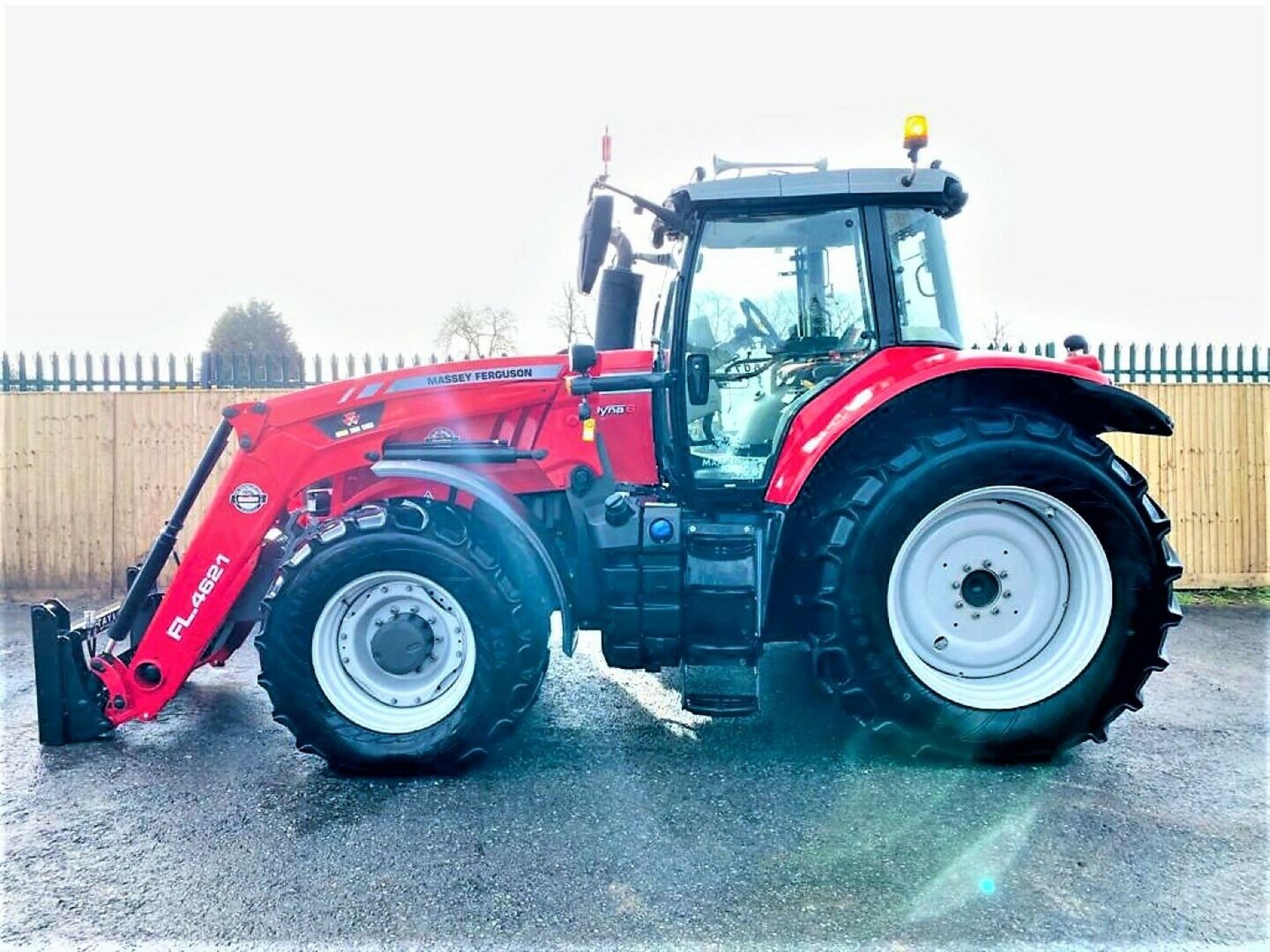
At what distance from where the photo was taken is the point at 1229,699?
4.10 m

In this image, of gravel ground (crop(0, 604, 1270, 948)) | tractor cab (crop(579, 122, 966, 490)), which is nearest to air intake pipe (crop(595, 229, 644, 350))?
tractor cab (crop(579, 122, 966, 490))

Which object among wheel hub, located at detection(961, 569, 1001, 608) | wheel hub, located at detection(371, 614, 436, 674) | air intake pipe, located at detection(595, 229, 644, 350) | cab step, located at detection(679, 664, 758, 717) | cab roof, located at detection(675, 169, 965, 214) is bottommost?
cab step, located at detection(679, 664, 758, 717)

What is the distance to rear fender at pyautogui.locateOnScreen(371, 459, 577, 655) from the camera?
3.20 m

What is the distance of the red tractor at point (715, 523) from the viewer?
3.11 meters

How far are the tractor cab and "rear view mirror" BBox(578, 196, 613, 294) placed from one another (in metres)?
0.06

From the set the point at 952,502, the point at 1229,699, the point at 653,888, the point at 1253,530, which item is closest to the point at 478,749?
the point at 653,888

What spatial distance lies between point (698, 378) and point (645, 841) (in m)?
1.87

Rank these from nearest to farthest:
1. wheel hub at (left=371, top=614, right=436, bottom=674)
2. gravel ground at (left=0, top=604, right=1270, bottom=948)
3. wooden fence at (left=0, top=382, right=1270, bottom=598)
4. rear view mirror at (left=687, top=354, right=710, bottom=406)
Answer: gravel ground at (left=0, top=604, right=1270, bottom=948) → wheel hub at (left=371, top=614, right=436, bottom=674) → rear view mirror at (left=687, top=354, right=710, bottom=406) → wooden fence at (left=0, top=382, right=1270, bottom=598)

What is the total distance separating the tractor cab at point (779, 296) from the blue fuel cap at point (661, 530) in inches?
9.8

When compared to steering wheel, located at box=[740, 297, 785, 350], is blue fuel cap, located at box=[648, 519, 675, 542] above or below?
below

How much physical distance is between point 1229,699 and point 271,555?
4.95 m

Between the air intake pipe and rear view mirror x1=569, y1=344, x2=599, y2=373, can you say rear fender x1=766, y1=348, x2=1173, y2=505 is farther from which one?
the air intake pipe

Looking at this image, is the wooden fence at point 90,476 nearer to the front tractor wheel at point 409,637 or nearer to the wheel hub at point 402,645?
the front tractor wheel at point 409,637

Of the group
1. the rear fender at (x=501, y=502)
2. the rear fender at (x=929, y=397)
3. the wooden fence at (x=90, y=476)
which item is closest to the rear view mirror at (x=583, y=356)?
the rear fender at (x=501, y=502)
